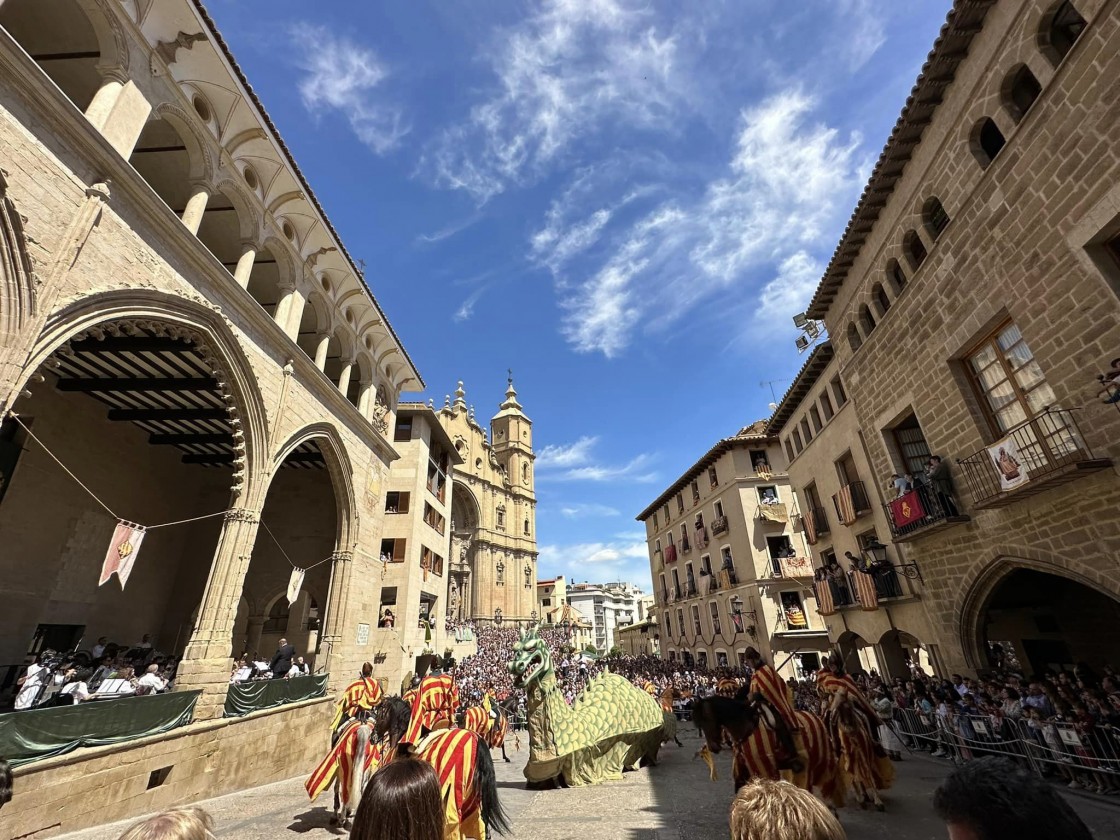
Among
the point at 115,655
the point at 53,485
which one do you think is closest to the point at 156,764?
the point at 115,655

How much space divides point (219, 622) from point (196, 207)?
8553mm

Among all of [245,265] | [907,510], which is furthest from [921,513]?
[245,265]

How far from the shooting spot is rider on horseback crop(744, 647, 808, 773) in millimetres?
5055

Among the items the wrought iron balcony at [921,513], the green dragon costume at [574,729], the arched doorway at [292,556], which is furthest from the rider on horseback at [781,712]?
the arched doorway at [292,556]

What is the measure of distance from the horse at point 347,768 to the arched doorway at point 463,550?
34.0 m

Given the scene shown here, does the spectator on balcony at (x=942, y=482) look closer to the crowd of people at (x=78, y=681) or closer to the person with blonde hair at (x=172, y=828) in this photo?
the person with blonde hair at (x=172, y=828)

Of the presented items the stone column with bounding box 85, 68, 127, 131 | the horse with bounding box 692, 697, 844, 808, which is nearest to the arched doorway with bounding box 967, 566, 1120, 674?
the horse with bounding box 692, 697, 844, 808

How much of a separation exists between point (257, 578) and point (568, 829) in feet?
54.7

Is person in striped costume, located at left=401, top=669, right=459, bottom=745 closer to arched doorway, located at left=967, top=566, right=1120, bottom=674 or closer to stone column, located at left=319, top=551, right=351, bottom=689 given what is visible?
arched doorway, located at left=967, top=566, right=1120, bottom=674

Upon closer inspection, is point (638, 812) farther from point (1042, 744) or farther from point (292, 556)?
point (292, 556)

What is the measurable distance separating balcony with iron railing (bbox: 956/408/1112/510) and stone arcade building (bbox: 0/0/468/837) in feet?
45.8

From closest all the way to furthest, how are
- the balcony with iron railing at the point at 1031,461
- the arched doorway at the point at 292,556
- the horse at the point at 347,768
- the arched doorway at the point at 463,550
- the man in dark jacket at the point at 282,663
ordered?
the horse at the point at 347,768 < the balcony with iron railing at the point at 1031,461 < the man in dark jacket at the point at 282,663 < the arched doorway at the point at 292,556 < the arched doorway at the point at 463,550

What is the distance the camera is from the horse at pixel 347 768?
6.11 m

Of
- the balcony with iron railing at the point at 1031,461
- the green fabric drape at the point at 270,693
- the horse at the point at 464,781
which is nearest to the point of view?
the horse at the point at 464,781
